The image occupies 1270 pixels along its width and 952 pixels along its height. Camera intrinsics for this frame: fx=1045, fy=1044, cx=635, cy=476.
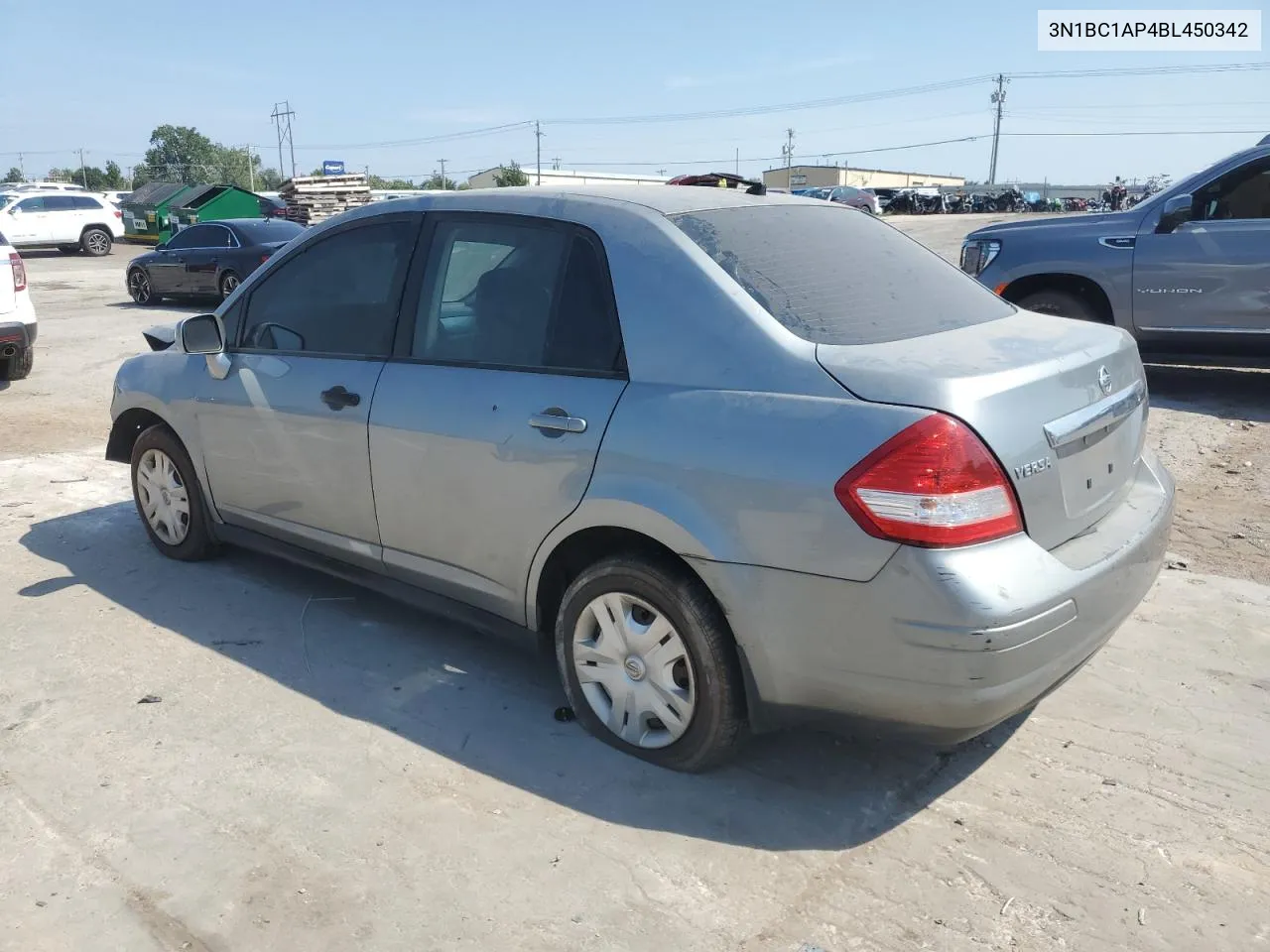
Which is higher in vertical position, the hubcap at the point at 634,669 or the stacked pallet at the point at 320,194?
the stacked pallet at the point at 320,194

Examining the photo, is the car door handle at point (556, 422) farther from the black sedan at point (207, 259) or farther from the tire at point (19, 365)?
the black sedan at point (207, 259)

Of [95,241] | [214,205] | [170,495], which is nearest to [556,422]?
[170,495]

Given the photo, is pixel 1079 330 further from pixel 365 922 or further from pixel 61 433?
pixel 61 433

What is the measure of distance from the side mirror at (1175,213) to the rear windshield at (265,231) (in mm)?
12336

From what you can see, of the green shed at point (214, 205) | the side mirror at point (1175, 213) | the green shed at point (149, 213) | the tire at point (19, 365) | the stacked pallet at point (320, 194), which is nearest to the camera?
the side mirror at point (1175, 213)

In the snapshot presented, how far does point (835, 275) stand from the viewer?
336 centimetres

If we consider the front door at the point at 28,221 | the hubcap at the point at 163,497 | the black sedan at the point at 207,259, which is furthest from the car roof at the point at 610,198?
the front door at the point at 28,221

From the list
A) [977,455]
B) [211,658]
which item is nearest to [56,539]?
[211,658]

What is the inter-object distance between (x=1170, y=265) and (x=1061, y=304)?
0.82 m

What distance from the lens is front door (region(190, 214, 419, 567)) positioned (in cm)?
396

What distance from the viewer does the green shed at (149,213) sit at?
106ft

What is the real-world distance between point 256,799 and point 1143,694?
9.81ft

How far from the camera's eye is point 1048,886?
2.69m

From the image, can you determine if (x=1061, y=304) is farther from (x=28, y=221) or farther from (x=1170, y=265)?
(x=28, y=221)
